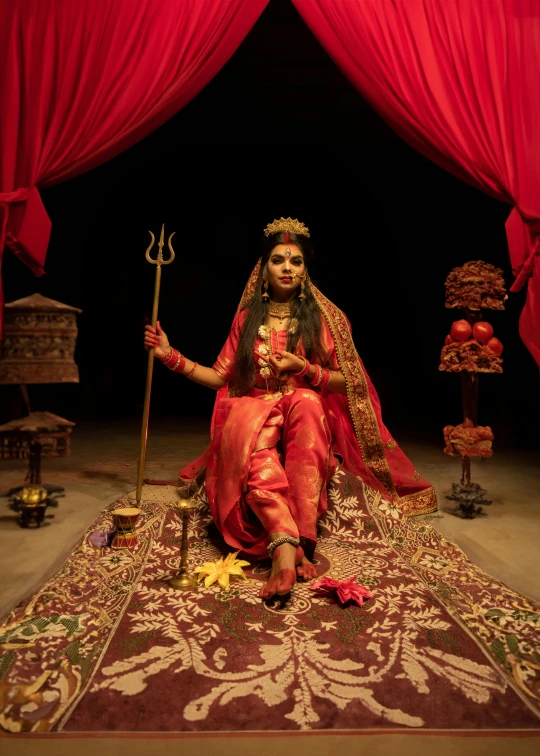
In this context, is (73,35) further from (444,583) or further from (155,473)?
(444,583)

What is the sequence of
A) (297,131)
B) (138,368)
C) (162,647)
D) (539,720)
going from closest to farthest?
(539,720), (162,647), (297,131), (138,368)

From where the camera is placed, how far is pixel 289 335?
2.89m

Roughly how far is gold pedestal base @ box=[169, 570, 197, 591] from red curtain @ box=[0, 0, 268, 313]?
1.60 m

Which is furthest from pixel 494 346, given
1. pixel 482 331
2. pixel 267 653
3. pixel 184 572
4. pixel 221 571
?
pixel 267 653

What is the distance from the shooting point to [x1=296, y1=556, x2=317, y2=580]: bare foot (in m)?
2.18

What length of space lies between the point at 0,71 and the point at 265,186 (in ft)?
9.56

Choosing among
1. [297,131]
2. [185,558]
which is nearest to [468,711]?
[185,558]

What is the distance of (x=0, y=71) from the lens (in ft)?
8.73

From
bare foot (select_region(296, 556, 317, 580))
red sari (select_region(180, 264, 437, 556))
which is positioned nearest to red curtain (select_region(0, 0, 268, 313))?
red sari (select_region(180, 264, 437, 556))

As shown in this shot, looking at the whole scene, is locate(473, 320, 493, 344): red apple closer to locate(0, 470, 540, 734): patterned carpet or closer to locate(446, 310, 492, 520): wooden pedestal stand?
locate(446, 310, 492, 520): wooden pedestal stand

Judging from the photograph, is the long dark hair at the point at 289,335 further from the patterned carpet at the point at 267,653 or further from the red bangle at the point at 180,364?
the patterned carpet at the point at 267,653

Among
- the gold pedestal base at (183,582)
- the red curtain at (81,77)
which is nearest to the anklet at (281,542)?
the gold pedestal base at (183,582)

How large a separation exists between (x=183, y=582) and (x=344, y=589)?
568 millimetres

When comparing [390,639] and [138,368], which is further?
[138,368]
